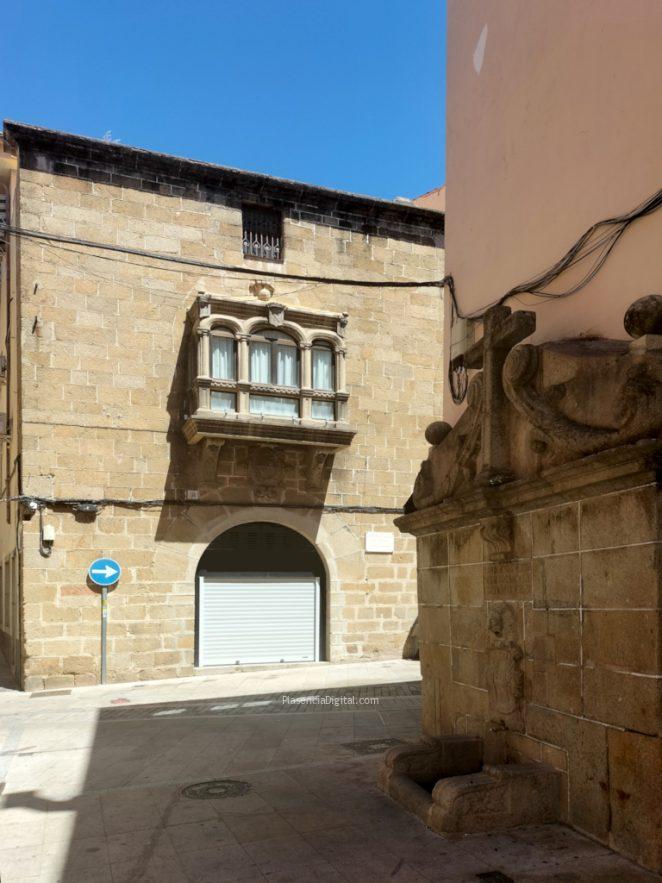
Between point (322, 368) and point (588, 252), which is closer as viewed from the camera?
point (588, 252)

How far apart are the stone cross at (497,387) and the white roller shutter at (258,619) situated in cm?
870

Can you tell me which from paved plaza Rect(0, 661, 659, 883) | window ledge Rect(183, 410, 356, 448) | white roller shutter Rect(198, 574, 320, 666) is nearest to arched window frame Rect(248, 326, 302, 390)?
window ledge Rect(183, 410, 356, 448)

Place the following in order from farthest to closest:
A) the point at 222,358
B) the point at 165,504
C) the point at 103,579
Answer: the point at 222,358
the point at 165,504
the point at 103,579

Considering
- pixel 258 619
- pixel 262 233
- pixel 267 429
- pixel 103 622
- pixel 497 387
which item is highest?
pixel 262 233

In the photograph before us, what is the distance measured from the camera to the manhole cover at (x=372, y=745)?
730 cm

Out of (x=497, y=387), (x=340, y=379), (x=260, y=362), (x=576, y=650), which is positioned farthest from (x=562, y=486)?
(x=340, y=379)

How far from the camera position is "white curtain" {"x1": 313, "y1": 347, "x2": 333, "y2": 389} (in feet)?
46.4

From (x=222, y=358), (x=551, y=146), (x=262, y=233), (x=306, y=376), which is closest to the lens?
(x=551, y=146)

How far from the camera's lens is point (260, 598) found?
14180mm

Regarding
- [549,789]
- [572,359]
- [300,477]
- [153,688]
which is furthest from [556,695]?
[300,477]

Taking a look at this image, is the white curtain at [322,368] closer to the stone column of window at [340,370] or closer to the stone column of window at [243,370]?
the stone column of window at [340,370]

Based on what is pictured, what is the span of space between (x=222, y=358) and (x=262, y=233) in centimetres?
270

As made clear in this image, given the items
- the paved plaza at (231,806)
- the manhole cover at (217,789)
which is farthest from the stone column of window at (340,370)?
the manhole cover at (217,789)

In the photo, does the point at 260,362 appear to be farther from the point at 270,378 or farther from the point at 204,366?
the point at 204,366
